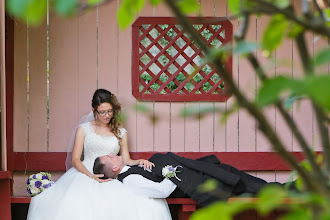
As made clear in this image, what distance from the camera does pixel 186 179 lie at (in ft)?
12.8

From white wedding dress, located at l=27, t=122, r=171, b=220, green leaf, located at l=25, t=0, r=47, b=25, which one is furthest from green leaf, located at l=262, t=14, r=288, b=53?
white wedding dress, located at l=27, t=122, r=171, b=220

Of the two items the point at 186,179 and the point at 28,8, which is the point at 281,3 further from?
the point at 186,179

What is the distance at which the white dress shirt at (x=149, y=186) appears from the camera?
12.7 feet

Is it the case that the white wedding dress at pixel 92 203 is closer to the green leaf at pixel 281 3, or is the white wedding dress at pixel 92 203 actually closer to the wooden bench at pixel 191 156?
the wooden bench at pixel 191 156

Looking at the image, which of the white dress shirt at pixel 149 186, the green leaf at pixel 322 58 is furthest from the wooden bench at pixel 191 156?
the green leaf at pixel 322 58

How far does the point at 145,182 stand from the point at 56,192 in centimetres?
61

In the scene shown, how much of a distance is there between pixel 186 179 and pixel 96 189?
600 millimetres

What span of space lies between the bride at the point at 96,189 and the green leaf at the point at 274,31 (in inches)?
127

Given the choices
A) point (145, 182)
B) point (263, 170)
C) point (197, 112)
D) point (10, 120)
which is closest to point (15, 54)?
point (10, 120)

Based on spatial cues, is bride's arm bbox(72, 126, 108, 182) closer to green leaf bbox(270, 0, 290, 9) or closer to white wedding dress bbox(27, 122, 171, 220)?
white wedding dress bbox(27, 122, 171, 220)

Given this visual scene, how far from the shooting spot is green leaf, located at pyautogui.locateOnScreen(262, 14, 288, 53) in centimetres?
61

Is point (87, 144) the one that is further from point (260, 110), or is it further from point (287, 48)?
point (260, 110)

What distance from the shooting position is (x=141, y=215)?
379 centimetres

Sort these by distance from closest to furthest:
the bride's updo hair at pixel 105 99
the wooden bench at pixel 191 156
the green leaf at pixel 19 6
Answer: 1. the green leaf at pixel 19 6
2. the bride's updo hair at pixel 105 99
3. the wooden bench at pixel 191 156
